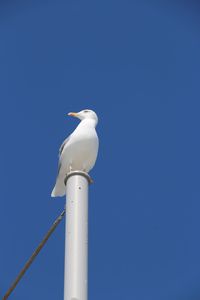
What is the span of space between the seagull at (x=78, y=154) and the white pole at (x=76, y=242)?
1.27 m

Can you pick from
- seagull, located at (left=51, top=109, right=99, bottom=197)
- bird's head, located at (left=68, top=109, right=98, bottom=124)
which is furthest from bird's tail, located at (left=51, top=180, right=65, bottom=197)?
bird's head, located at (left=68, top=109, right=98, bottom=124)

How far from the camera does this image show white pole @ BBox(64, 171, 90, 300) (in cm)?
621

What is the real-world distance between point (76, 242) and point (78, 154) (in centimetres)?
255

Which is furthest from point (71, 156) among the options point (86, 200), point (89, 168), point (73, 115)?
point (73, 115)

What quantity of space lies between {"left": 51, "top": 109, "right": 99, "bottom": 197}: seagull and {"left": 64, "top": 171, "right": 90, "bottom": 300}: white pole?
49.9 inches

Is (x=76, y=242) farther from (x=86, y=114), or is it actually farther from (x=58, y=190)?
(x=86, y=114)

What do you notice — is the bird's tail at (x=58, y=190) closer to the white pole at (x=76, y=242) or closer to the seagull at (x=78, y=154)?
the seagull at (x=78, y=154)

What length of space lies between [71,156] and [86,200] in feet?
6.37

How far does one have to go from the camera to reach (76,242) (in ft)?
21.3

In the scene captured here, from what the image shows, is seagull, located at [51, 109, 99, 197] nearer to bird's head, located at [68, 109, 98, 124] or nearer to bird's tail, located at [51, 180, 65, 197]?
bird's tail, located at [51, 180, 65, 197]

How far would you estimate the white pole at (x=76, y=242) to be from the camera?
6.21 m

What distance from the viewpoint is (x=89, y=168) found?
896 centimetres

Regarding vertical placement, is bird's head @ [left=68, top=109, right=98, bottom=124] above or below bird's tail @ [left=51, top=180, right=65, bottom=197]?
above

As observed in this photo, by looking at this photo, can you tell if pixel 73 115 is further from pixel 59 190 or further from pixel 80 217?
pixel 80 217
